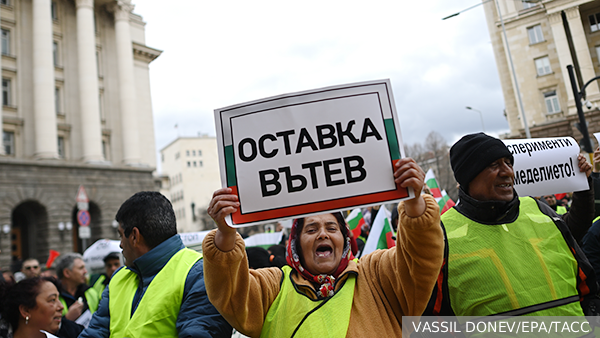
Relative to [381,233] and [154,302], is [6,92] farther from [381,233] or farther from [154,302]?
[154,302]

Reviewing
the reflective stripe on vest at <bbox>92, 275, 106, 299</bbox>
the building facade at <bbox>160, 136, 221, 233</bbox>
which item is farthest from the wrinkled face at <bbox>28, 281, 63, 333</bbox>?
the building facade at <bbox>160, 136, 221, 233</bbox>

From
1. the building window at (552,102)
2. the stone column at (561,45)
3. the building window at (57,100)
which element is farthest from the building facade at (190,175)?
the stone column at (561,45)

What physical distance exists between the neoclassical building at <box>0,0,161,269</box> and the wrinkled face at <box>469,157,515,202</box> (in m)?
23.9

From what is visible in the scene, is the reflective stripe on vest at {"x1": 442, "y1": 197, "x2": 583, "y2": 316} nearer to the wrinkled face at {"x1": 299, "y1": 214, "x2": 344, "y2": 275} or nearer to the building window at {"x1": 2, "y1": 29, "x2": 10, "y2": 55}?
the wrinkled face at {"x1": 299, "y1": 214, "x2": 344, "y2": 275}

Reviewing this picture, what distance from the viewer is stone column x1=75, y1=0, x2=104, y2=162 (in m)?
26.0

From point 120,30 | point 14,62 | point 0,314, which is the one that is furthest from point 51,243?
point 0,314

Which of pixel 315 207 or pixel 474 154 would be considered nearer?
pixel 315 207

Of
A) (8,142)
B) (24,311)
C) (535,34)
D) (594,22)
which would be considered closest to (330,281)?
(24,311)

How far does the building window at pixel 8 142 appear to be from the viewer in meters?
24.1

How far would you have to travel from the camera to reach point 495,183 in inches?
103

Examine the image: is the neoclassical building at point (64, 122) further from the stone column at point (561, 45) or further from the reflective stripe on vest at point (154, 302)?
the stone column at point (561, 45)

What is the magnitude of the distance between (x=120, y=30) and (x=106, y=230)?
13300 millimetres

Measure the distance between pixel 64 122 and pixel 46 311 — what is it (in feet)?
86.3

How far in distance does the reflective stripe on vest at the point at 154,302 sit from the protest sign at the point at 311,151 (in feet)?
2.07
